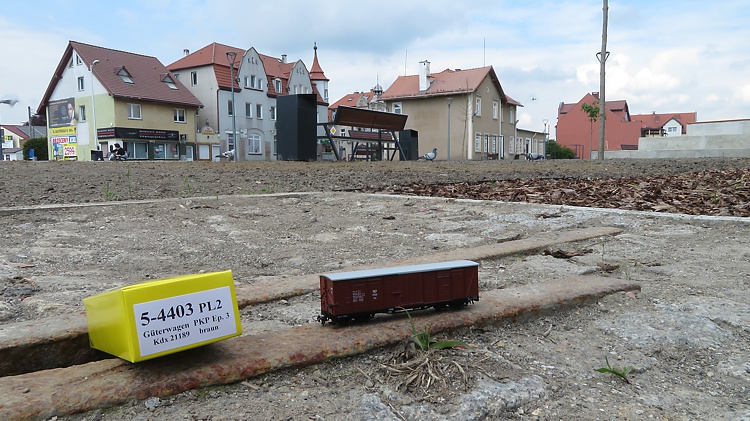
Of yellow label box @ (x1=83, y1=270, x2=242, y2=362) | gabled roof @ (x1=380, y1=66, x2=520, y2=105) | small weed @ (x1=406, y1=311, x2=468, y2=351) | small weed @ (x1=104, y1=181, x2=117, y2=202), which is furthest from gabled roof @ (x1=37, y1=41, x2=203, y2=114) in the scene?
small weed @ (x1=406, y1=311, x2=468, y2=351)

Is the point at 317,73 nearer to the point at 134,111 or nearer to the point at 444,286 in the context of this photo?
the point at 134,111

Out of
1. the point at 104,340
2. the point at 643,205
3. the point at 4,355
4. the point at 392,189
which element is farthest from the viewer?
the point at 392,189

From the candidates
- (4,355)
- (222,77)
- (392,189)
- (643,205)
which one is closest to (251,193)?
(392,189)

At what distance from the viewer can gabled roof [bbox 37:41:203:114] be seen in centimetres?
3756

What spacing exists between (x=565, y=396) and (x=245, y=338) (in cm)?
106

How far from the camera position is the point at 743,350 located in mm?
2061

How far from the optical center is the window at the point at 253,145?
45.7m

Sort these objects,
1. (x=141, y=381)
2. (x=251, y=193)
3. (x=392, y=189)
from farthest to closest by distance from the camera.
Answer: (x=392, y=189)
(x=251, y=193)
(x=141, y=381)

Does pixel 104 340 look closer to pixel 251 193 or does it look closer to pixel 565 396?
pixel 565 396

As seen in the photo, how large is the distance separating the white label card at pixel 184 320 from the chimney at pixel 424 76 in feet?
146

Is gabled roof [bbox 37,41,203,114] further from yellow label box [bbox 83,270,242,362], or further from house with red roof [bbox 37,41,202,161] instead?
yellow label box [bbox 83,270,242,362]

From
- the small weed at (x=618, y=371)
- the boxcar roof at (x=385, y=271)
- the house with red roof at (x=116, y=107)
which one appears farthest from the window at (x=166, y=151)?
the small weed at (x=618, y=371)

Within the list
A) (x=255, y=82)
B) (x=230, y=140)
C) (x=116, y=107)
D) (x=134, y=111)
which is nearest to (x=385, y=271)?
(x=116, y=107)

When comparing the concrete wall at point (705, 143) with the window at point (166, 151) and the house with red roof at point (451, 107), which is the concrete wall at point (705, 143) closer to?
the house with red roof at point (451, 107)
